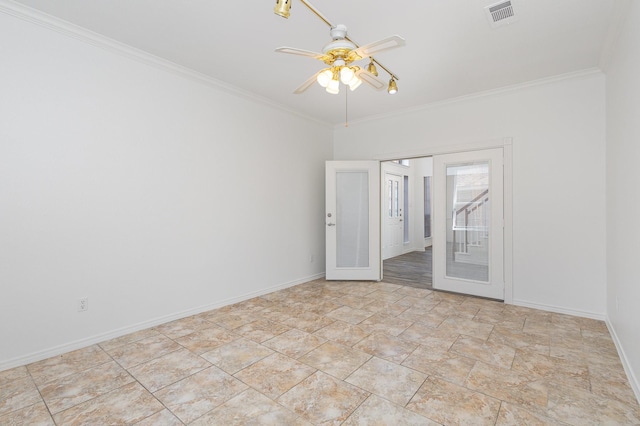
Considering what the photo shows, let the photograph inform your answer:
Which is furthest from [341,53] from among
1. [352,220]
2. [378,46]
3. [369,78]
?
[352,220]

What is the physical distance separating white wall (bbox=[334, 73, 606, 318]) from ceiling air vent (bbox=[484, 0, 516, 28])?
5.19ft

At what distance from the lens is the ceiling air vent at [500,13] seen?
2.31m

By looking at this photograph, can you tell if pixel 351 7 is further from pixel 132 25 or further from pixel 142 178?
pixel 142 178

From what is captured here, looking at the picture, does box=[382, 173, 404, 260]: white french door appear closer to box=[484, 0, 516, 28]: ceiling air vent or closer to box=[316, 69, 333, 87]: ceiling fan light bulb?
box=[484, 0, 516, 28]: ceiling air vent

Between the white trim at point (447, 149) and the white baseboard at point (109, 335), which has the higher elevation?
the white trim at point (447, 149)

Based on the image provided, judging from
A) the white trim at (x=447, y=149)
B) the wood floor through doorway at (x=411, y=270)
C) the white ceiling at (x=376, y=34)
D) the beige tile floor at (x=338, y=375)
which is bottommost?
the beige tile floor at (x=338, y=375)

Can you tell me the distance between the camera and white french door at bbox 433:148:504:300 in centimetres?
396

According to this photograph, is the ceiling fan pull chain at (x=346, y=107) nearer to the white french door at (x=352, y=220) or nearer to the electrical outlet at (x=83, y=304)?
the white french door at (x=352, y=220)

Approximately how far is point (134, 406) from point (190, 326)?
1307mm

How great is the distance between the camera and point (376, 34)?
2.70 meters

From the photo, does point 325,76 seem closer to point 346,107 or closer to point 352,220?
point 346,107

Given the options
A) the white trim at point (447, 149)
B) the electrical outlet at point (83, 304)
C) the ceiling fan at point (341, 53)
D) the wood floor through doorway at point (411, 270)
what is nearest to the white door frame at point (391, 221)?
the wood floor through doorway at point (411, 270)

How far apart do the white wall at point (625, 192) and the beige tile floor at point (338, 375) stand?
1.03 ft

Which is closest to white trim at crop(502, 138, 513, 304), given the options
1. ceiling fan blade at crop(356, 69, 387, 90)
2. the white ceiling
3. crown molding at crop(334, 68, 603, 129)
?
crown molding at crop(334, 68, 603, 129)
